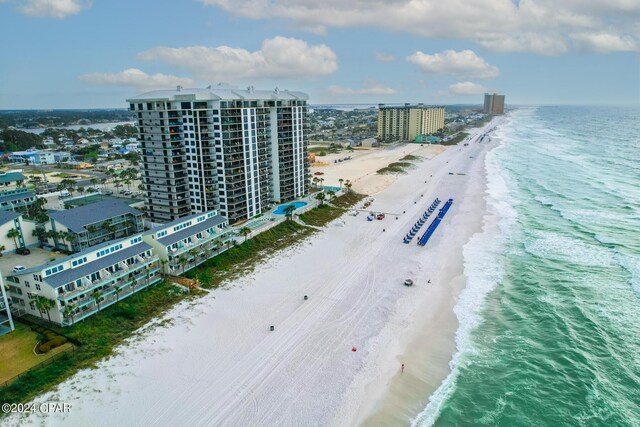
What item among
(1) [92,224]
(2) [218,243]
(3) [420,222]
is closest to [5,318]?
(1) [92,224]

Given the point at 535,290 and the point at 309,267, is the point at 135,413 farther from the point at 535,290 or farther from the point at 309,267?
the point at 535,290

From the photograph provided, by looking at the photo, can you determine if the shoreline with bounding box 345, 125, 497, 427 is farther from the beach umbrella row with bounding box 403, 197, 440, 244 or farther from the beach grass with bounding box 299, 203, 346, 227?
the beach grass with bounding box 299, 203, 346, 227

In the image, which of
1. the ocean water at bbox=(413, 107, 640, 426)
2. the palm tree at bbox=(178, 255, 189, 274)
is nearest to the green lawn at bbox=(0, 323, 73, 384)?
the palm tree at bbox=(178, 255, 189, 274)

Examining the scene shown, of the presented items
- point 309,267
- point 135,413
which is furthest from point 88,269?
point 309,267

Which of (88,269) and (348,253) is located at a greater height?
(88,269)

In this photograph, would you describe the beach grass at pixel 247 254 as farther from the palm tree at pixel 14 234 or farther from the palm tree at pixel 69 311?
the palm tree at pixel 14 234

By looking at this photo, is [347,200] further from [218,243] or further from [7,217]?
[7,217]
